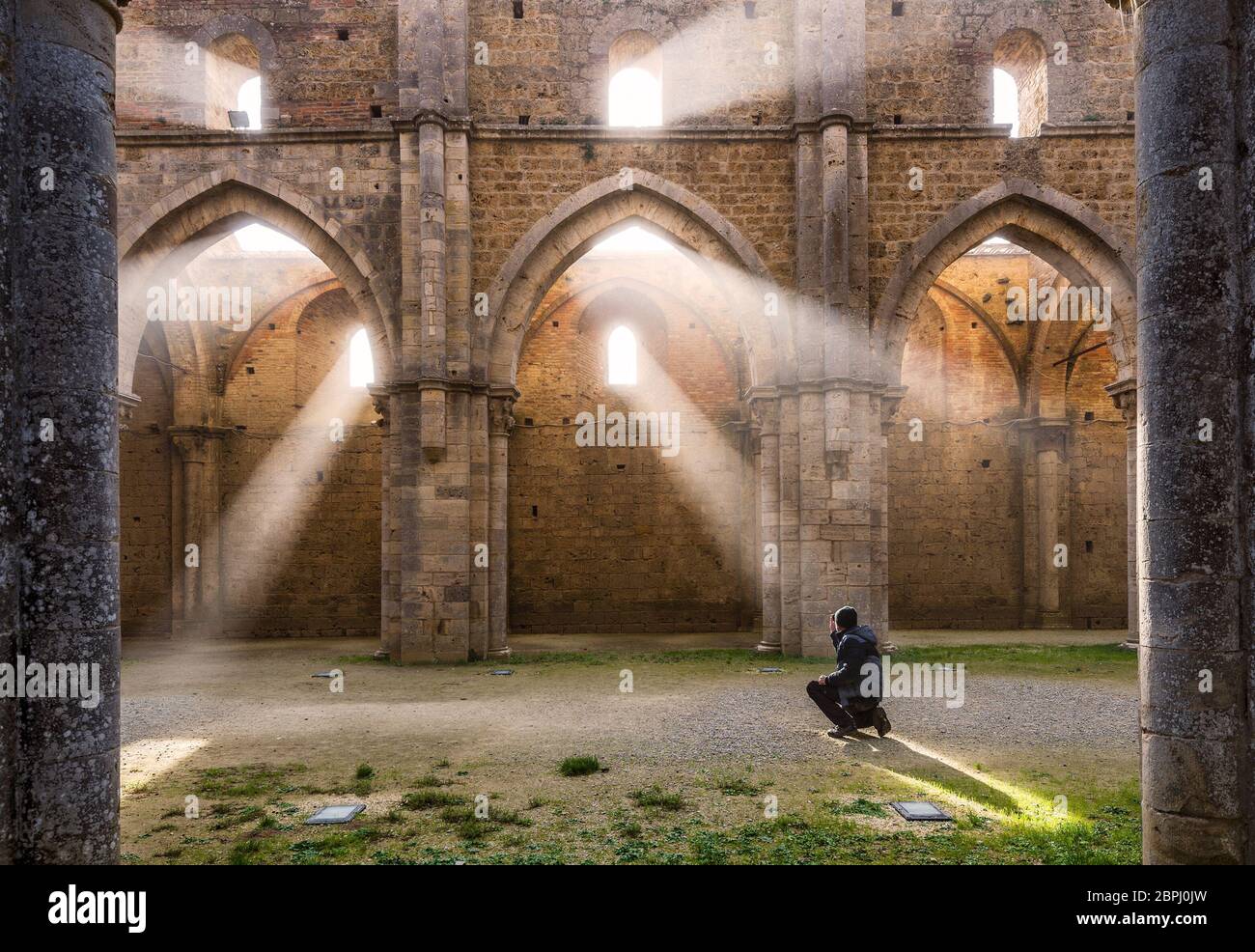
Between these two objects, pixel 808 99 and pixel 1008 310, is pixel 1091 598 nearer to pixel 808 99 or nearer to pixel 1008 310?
pixel 1008 310

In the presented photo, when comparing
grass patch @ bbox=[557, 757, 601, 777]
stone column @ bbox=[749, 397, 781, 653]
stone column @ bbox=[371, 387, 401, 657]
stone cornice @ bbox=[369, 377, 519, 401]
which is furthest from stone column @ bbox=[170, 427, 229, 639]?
grass patch @ bbox=[557, 757, 601, 777]

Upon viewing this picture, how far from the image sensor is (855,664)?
6.36 metres

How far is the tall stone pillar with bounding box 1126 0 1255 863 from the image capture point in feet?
9.09

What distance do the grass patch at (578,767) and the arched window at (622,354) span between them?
1113cm

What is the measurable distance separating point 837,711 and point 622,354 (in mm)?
10696

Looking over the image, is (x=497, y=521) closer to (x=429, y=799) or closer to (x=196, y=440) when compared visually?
(x=429, y=799)

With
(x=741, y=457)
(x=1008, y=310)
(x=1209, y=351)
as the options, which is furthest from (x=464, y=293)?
(x=1008, y=310)

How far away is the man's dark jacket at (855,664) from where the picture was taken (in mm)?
6344

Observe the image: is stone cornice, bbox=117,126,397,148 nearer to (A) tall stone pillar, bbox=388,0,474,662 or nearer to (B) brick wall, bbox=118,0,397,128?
(B) brick wall, bbox=118,0,397,128

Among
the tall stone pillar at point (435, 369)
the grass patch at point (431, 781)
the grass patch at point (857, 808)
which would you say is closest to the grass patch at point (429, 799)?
the grass patch at point (431, 781)

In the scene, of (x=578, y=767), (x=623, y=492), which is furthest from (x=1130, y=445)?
(x=578, y=767)

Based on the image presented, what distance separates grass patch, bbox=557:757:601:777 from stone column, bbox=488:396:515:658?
5.70 m

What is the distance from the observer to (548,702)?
827 centimetres

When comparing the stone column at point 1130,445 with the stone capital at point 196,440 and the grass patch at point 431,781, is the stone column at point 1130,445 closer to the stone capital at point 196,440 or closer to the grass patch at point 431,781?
the grass patch at point 431,781
